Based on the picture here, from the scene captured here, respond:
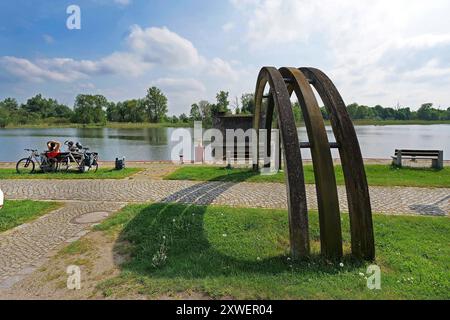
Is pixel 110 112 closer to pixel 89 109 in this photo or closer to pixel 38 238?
pixel 89 109

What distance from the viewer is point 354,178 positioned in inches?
180

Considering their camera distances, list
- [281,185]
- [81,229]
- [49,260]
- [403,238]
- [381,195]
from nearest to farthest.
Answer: [49,260], [403,238], [81,229], [381,195], [281,185]

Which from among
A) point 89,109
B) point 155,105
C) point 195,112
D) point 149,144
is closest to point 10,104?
point 89,109

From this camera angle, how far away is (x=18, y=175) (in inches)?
464

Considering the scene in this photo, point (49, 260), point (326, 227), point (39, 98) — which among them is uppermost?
point (39, 98)

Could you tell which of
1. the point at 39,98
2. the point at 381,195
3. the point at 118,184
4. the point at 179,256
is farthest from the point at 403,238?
the point at 39,98

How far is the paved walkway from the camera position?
505 cm

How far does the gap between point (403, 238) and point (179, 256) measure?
4.27 meters

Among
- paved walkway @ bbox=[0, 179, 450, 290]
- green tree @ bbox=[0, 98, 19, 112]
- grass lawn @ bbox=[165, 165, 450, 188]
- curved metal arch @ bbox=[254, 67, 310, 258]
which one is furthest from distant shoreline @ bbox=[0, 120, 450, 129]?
curved metal arch @ bbox=[254, 67, 310, 258]

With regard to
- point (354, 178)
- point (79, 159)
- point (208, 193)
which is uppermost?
point (354, 178)

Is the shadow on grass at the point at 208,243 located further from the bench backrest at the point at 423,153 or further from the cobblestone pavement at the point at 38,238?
the bench backrest at the point at 423,153

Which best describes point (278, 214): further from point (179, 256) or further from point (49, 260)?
point (49, 260)

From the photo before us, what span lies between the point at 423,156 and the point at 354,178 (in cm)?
1083
